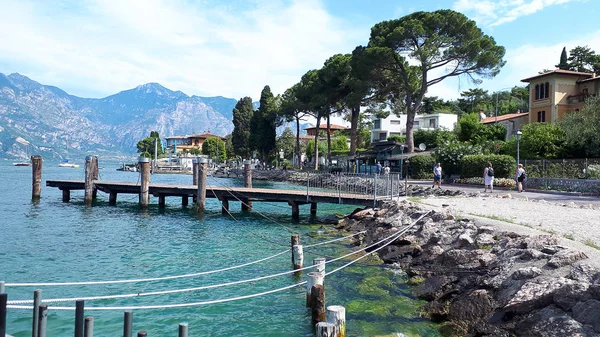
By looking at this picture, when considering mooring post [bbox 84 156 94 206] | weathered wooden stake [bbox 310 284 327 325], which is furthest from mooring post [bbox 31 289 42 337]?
mooring post [bbox 84 156 94 206]

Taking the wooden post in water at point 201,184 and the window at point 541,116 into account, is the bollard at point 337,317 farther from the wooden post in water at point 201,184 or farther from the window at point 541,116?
the window at point 541,116

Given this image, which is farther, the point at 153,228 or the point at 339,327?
the point at 153,228

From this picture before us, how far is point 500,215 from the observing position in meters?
16.7

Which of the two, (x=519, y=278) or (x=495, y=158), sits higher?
(x=495, y=158)

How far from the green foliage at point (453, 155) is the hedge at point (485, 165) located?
1047 millimetres

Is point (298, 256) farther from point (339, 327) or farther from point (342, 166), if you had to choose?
point (342, 166)

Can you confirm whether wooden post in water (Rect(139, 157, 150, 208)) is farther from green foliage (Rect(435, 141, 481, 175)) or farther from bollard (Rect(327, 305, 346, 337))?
green foliage (Rect(435, 141, 481, 175))

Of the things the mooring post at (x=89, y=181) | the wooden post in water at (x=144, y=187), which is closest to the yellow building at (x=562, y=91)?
the wooden post in water at (x=144, y=187)

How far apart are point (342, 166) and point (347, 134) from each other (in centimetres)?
4409

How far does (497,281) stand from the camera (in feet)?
30.8

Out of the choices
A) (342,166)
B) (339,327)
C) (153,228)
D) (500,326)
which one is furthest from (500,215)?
(342,166)

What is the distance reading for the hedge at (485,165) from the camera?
34.1 m

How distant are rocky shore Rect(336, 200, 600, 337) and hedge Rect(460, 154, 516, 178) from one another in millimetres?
21001

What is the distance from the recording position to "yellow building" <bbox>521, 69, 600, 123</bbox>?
48.6 meters
